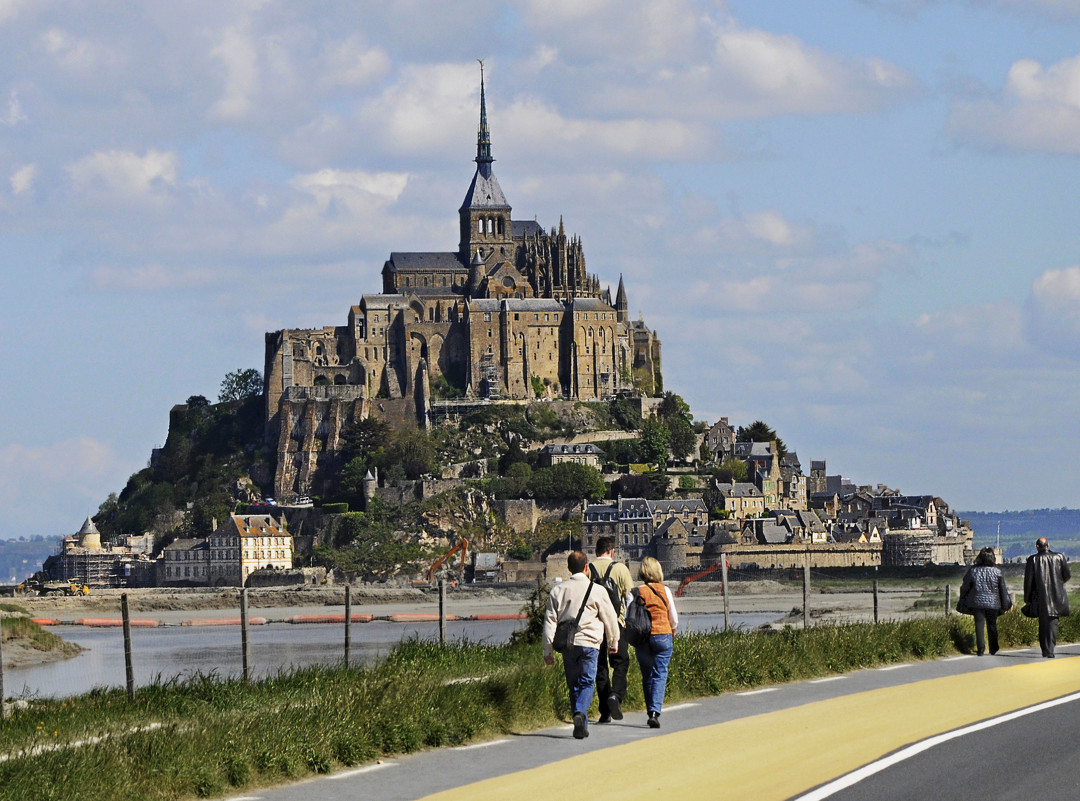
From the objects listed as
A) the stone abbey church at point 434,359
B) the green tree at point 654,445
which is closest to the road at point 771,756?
the green tree at point 654,445

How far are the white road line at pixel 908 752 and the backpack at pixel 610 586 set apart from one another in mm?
2748

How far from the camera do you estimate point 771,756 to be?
12.4 metres

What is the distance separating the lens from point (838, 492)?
424ft

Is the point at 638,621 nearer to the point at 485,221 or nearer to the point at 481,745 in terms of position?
the point at 481,745

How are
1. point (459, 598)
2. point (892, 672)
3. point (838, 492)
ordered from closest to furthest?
point (892, 672)
point (459, 598)
point (838, 492)

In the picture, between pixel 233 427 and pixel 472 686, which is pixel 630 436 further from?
pixel 472 686

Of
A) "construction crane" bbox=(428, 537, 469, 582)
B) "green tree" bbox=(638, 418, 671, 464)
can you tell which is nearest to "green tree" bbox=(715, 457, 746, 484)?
"green tree" bbox=(638, 418, 671, 464)

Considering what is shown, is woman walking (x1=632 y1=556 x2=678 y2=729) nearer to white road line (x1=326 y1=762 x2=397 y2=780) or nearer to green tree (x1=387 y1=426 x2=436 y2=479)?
white road line (x1=326 y1=762 x2=397 y2=780)

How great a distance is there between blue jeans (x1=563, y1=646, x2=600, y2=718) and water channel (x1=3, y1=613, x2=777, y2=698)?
7383 millimetres

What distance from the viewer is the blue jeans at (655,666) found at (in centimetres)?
1431

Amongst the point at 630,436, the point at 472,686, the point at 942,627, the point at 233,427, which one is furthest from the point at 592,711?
the point at 233,427

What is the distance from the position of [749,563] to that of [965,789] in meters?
86.4

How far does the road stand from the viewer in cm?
1120

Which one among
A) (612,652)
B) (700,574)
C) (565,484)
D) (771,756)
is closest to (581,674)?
(612,652)
